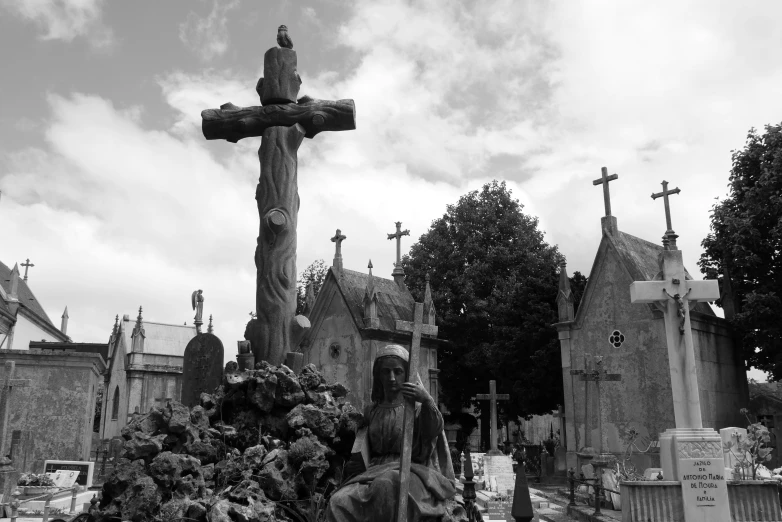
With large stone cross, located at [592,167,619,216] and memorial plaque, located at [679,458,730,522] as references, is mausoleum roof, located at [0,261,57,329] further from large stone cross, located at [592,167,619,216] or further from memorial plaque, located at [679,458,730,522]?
memorial plaque, located at [679,458,730,522]

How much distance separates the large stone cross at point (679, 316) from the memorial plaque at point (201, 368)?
829 centimetres

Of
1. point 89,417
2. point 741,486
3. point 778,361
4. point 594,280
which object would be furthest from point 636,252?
point 89,417

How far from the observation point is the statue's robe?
535 centimetres

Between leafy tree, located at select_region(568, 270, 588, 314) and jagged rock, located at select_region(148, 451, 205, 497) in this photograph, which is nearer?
jagged rock, located at select_region(148, 451, 205, 497)

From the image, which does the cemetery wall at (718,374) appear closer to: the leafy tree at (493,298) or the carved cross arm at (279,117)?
the leafy tree at (493,298)

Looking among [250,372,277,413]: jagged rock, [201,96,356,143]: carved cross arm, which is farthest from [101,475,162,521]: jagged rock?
[201,96,356,143]: carved cross arm

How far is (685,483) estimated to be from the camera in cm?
1084

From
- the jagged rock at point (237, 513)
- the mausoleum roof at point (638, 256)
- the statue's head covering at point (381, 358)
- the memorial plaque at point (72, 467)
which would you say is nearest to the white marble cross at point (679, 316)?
the statue's head covering at point (381, 358)

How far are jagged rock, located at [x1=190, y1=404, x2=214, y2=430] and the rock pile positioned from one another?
11 mm

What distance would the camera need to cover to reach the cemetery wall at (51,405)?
23.0 meters

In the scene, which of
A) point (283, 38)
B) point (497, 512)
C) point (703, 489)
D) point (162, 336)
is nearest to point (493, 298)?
point (497, 512)

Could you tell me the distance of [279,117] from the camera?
9383 millimetres

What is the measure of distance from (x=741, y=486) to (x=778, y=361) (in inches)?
476

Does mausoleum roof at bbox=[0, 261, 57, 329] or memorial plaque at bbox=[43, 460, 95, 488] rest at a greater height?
mausoleum roof at bbox=[0, 261, 57, 329]
